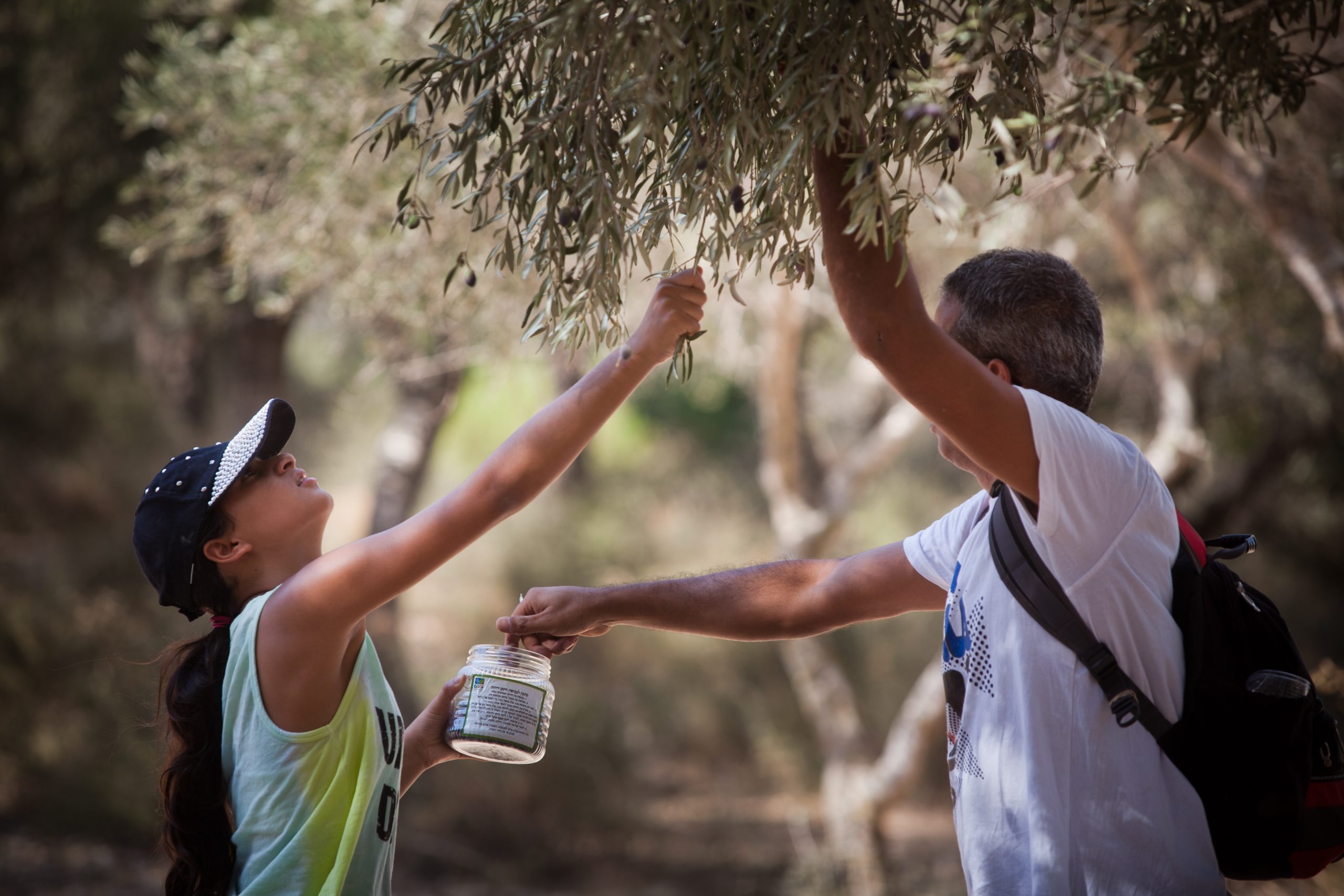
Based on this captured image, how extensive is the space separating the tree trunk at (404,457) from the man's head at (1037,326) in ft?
26.6

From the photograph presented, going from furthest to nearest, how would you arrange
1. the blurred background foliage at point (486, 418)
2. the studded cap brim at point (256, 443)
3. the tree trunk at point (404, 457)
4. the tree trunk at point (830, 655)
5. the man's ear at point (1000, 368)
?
the tree trunk at point (404, 457) < the tree trunk at point (830, 655) < the blurred background foliage at point (486, 418) < the studded cap brim at point (256, 443) < the man's ear at point (1000, 368)

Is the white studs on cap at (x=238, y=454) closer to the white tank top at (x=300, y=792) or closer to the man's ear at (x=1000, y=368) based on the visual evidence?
the white tank top at (x=300, y=792)

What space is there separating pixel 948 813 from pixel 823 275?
274 inches

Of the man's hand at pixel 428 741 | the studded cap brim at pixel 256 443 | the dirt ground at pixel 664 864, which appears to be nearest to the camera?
the studded cap brim at pixel 256 443

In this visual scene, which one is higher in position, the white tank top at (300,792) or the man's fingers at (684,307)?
the man's fingers at (684,307)

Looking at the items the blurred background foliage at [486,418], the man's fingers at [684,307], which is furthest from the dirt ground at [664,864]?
the man's fingers at [684,307]

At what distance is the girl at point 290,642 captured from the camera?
6.47 ft

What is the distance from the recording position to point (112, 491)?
454 inches

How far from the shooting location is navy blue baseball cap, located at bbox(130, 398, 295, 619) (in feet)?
7.04

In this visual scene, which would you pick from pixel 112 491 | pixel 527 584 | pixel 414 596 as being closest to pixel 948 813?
pixel 527 584

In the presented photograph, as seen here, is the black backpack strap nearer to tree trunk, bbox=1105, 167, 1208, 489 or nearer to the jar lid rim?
the jar lid rim

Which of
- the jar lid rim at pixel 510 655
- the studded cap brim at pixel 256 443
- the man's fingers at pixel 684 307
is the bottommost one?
the jar lid rim at pixel 510 655

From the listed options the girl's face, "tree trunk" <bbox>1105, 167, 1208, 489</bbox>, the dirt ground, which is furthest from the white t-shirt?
the dirt ground

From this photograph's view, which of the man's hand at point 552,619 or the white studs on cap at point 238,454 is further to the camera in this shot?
the man's hand at point 552,619
